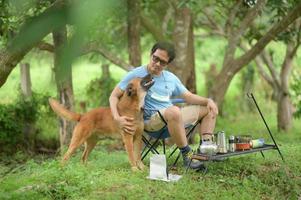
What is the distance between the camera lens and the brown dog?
202 inches

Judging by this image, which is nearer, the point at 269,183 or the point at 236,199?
the point at 236,199

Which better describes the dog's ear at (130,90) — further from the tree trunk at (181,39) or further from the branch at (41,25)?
the branch at (41,25)

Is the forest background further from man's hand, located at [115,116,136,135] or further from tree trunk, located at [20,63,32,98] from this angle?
man's hand, located at [115,116,136,135]

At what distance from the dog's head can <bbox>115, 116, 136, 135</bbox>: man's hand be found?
0.83 feet

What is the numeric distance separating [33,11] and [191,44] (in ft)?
31.3

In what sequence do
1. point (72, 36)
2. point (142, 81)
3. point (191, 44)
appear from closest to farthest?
1. point (72, 36)
2. point (142, 81)
3. point (191, 44)

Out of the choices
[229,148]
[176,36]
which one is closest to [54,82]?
[229,148]

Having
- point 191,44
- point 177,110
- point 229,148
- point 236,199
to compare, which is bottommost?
point 236,199

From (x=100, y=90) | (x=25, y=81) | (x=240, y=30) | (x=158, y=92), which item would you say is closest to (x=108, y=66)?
(x=100, y=90)

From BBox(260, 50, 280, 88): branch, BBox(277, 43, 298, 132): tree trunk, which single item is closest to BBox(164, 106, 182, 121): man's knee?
BBox(277, 43, 298, 132): tree trunk

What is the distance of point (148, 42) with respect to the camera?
13141 millimetres

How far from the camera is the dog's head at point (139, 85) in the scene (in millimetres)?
5086

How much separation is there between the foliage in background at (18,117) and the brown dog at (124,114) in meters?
3.19

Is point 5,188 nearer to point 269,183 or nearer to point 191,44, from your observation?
point 269,183
